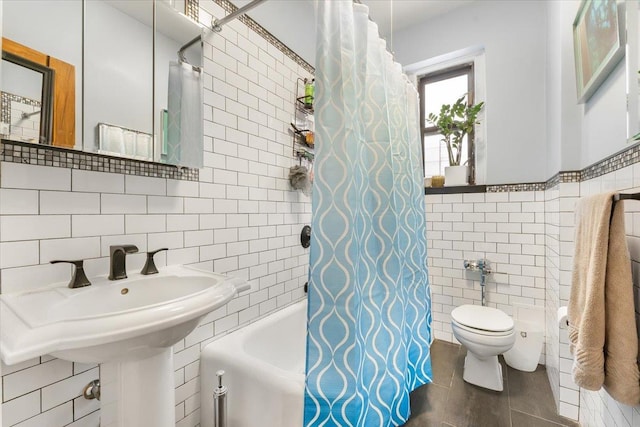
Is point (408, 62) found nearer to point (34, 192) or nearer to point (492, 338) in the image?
point (492, 338)

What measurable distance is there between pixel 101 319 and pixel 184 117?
0.92 m

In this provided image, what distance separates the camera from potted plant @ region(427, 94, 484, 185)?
7.69 ft

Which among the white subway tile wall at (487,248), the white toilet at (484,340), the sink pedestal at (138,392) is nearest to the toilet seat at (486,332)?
the white toilet at (484,340)

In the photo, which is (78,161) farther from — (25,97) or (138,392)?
(138,392)

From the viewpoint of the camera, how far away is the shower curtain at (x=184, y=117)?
4.18ft

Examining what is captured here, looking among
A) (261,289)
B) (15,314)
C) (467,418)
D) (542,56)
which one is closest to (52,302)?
(15,314)

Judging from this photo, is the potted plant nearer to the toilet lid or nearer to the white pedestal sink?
the toilet lid

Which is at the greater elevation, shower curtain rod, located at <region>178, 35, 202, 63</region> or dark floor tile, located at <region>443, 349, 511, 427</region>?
shower curtain rod, located at <region>178, 35, 202, 63</region>

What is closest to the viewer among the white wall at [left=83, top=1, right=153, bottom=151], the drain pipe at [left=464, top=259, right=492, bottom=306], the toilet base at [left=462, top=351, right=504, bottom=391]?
the white wall at [left=83, top=1, right=153, bottom=151]

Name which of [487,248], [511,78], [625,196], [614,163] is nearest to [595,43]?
[614,163]

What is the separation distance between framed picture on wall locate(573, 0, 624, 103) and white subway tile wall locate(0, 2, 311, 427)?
159 centimetres

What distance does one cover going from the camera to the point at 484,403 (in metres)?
1.72

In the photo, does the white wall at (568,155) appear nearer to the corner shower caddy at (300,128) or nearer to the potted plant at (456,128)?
the potted plant at (456,128)

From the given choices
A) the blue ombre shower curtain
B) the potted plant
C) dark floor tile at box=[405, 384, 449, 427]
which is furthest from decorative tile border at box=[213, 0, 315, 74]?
dark floor tile at box=[405, 384, 449, 427]
